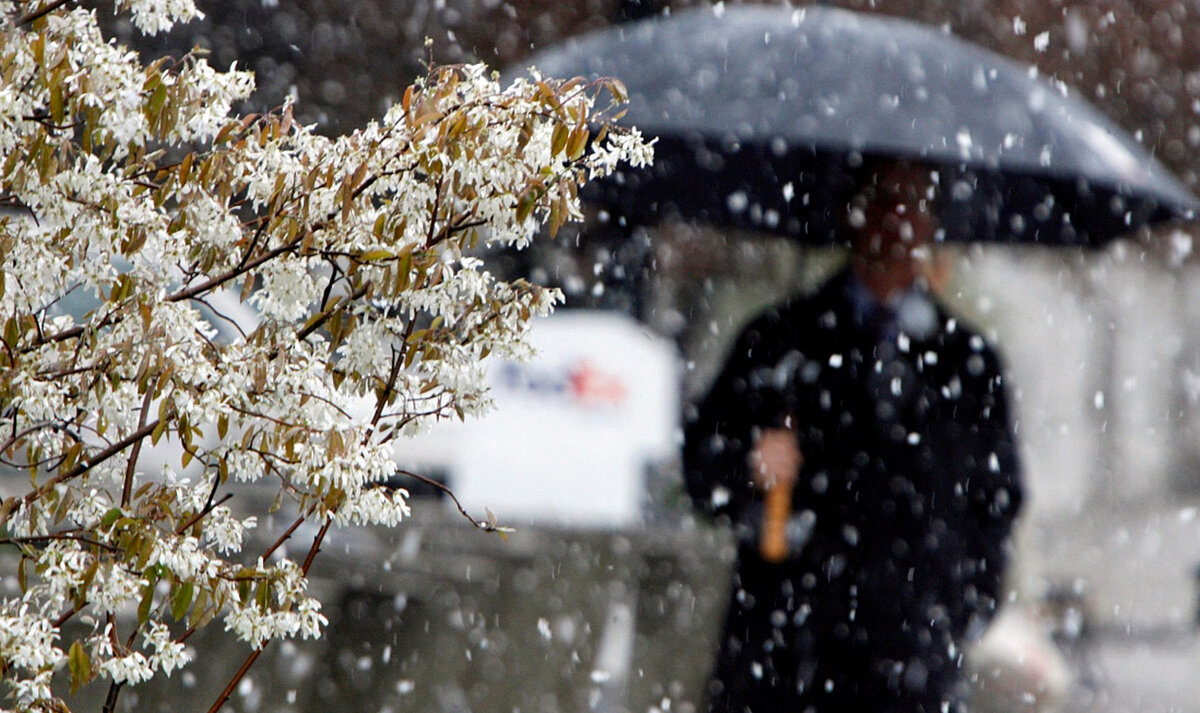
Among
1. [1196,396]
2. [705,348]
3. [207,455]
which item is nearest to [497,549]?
[705,348]

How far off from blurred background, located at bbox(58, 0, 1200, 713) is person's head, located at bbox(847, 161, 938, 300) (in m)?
0.32

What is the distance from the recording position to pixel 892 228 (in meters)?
2.94

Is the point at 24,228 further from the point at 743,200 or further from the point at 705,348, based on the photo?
the point at 705,348

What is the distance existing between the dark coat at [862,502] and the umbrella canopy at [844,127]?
0.44 metres

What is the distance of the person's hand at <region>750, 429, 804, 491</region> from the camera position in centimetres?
304

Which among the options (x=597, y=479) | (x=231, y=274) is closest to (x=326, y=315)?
(x=231, y=274)

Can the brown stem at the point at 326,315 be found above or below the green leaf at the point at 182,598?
above

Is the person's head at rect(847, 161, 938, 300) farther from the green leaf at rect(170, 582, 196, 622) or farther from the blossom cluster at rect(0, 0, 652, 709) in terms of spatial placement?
the green leaf at rect(170, 582, 196, 622)

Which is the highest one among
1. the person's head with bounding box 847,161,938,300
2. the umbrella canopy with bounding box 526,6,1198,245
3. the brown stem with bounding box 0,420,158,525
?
the umbrella canopy with bounding box 526,6,1198,245

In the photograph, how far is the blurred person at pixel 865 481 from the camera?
2.90 meters

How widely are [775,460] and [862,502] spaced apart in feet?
0.82

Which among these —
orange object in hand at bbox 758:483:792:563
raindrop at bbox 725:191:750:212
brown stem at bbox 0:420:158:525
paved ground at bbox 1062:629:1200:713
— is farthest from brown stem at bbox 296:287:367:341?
paved ground at bbox 1062:629:1200:713

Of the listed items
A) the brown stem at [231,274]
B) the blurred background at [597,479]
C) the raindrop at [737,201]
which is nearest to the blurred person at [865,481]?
the blurred background at [597,479]

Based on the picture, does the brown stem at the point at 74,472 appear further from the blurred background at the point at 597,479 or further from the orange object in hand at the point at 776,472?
the blurred background at the point at 597,479
